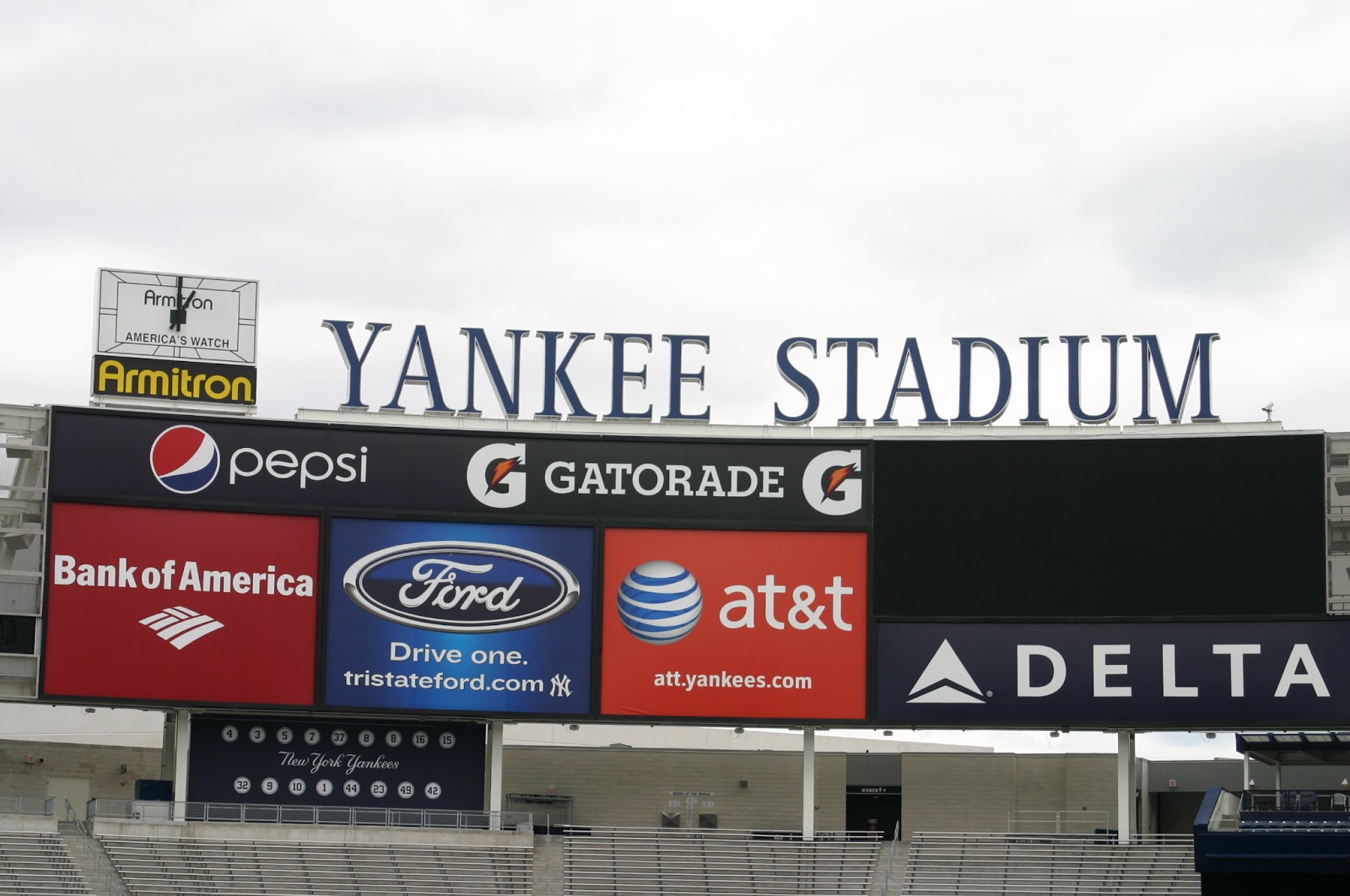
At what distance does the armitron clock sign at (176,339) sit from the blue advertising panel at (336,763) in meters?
9.07

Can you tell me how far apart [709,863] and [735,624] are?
6472 mm

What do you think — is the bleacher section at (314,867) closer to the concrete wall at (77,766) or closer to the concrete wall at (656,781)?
the concrete wall at (656,781)

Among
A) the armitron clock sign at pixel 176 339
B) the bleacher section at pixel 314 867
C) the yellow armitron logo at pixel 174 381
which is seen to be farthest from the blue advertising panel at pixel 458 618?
the armitron clock sign at pixel 176 339

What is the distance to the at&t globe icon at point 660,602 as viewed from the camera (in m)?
58.5

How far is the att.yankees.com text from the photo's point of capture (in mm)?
58156

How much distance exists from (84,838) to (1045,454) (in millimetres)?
27557

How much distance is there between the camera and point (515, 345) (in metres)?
59.5

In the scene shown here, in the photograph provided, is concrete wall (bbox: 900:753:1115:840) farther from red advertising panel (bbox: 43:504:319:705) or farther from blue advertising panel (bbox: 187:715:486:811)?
red advertising panel (bbox: 43:504:319:705)

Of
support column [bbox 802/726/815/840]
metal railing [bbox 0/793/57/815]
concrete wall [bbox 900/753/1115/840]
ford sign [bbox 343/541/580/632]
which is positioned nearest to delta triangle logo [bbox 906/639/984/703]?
support column [bbox 802/726/815/840]

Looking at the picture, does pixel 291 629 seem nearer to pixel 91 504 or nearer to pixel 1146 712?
pixel 91 504

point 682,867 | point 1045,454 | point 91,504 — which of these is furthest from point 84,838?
point 1045,454

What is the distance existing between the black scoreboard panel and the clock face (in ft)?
59.6

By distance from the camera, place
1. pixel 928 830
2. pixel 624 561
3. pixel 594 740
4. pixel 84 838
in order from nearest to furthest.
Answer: pixel 84 838 → pixel 624 561 → pixel 928 830 → pixel 594 740

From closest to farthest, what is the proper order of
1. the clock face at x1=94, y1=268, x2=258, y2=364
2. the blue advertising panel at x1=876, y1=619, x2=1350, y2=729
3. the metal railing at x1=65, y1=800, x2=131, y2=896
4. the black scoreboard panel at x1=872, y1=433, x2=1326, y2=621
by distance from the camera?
the metal railing at x1=65, y1=800, x2=131, y2=896 → the blue advertising panel at x1=876, y1=619, x2=1350, y2=729 → the black scoreboard panel at x1=872, y1=433, x2=1326, y2=621 → the clock face at x1=94, y1=268, x2=258, y2=364
